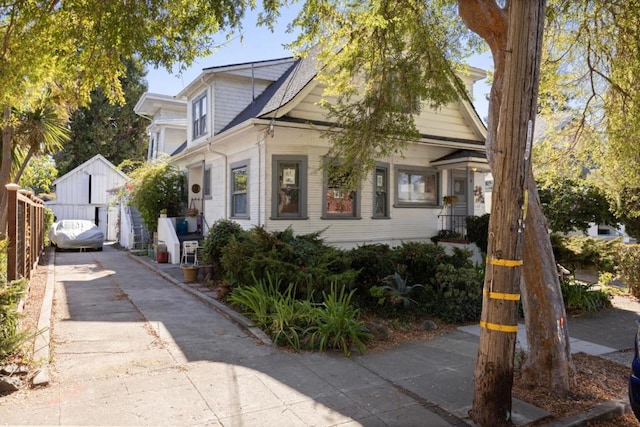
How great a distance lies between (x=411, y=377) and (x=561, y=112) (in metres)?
7.28

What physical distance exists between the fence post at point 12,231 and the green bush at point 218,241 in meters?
4.14

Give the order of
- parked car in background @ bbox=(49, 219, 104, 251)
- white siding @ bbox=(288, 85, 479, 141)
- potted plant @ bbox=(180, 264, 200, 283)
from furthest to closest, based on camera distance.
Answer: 1. parked car in background @ bbox=(49, 219, 104, 251)
2. white siding @ bbox=(288, 85, 479, 141)
3. potted plant @ bbox=(180, 264, 200, 283)

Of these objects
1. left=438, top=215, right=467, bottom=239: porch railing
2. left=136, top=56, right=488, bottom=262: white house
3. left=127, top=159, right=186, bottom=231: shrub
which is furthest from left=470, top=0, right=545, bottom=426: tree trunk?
left=127, top=159, right=186, bottom=231: shrub

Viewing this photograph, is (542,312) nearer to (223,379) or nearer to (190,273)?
(223,379)

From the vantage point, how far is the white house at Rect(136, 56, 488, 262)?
37.4 feet

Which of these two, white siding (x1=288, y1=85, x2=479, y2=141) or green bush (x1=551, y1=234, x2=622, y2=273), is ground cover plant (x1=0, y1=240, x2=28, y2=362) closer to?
white siding (x1=288, y1=85, x2=479, y2=141)

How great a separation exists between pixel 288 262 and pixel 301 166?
13.3 ft

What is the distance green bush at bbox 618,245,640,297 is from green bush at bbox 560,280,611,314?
4.73 feet

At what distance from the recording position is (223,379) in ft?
15.8

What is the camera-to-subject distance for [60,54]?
556 centimetres

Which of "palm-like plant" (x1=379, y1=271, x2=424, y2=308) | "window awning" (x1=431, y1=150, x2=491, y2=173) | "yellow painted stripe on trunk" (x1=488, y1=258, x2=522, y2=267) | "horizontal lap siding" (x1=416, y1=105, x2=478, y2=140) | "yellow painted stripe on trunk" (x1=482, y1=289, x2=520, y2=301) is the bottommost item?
"palm-like plant" (x1=379, y1=271, x2=424, y2=308)

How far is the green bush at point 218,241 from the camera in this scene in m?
10.5

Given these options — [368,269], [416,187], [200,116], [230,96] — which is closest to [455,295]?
[368,269]

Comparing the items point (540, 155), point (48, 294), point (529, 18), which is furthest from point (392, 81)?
point (48, 294)
